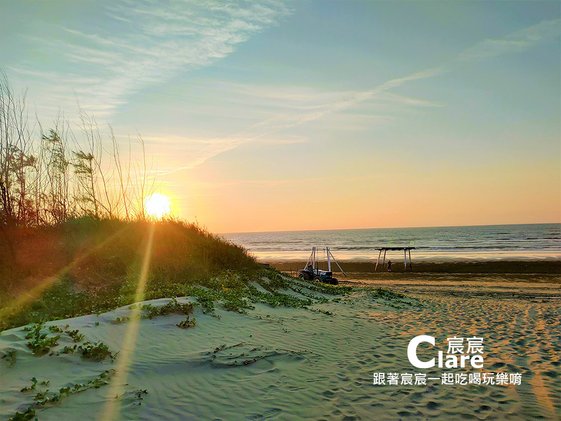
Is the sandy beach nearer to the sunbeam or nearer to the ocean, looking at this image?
the sunbeam

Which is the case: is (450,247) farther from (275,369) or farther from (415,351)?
(275,369)

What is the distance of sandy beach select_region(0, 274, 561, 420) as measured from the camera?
19.1 ft

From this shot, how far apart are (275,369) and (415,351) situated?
3362 millimetres

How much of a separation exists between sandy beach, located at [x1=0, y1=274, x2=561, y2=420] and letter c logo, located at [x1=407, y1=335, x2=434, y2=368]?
0.74 ft

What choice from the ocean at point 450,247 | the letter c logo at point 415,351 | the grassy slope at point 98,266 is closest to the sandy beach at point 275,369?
the letter c logo at point 415,351

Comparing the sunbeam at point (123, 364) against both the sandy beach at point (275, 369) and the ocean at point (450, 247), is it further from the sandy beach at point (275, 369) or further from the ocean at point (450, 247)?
the ocean at point (450, 247)

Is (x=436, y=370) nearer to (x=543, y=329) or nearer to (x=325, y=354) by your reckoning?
(x=325, y=354)

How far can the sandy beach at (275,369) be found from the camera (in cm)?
582

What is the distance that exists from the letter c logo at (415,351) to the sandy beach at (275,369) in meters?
0.23

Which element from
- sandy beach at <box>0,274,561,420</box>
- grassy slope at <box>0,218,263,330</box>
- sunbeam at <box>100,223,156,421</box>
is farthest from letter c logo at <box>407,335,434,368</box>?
grassy slope at <box>0,218,263,330</box>

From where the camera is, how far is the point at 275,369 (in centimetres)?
752

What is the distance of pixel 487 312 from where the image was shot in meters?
15.0

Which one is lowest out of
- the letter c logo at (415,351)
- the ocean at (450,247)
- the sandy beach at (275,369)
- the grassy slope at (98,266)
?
the ocean at (450,247)

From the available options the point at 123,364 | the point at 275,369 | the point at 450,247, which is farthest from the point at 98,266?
the point at 450,247
